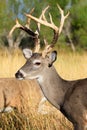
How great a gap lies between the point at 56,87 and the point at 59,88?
44 mm

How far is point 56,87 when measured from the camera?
7.29 m

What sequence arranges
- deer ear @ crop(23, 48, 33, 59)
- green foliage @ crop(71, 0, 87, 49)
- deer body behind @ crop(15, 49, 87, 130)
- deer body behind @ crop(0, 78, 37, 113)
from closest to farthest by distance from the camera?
deer body behind @ crop(15, 49, 87, 130) < deer ear @ crop(23, 48, 33, 59) < deer body behind @ crop(0, 78, 37, 113) < green foliage @ crop(71, 0, 87, 49)

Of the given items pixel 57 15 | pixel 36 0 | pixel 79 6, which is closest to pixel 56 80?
pixel 57 15

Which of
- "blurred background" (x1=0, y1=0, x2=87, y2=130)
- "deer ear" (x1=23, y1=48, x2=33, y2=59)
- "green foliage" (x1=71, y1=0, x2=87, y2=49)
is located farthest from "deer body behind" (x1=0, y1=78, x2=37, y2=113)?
"green foliage" (x1=71, y1=0, x2=87, y2=49)

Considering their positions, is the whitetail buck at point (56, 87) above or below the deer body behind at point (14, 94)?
above

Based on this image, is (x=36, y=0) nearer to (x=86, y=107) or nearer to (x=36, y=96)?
(x=36, y=96)

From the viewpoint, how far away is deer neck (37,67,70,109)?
711 centimetres

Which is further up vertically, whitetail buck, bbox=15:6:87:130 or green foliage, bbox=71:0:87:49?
whitetail buck, bbox=15:6:87:130

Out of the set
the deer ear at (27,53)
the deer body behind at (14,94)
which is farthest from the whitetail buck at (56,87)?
the deer body behind at (14,94)

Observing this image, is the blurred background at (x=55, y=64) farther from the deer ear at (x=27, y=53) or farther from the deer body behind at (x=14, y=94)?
the deer ear at (x=27, y=53)

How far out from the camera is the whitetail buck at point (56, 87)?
685 centimetres

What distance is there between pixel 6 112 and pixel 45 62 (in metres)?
2.22

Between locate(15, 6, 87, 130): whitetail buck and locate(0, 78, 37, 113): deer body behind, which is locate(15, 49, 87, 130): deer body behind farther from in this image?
locate(0, 78, 37, 113): deer body behind

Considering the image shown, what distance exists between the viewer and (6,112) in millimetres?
9023
